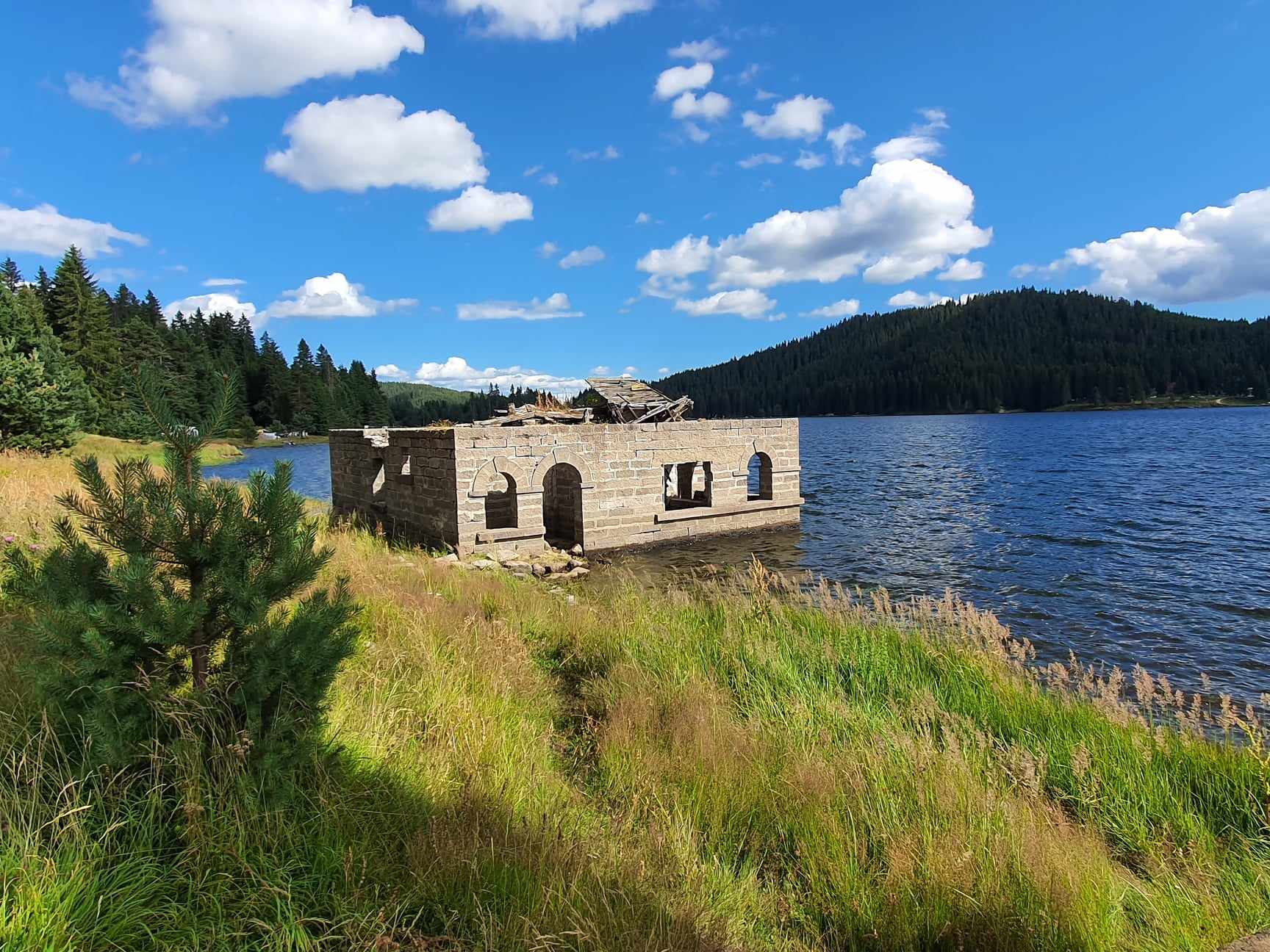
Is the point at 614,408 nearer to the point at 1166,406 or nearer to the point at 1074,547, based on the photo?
the point at 1074,547

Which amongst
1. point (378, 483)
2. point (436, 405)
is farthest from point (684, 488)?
point (436, 405)

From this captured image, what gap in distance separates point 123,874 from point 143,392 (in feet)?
6.35

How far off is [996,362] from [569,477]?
125 meters

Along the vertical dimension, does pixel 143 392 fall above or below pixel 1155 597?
above

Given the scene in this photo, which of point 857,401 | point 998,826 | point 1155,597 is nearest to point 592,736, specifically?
point 998,826

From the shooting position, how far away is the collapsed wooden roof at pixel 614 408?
19.1m

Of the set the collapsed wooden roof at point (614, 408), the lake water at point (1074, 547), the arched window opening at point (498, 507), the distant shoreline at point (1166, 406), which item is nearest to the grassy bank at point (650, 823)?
the lake water at point (1074, 547)

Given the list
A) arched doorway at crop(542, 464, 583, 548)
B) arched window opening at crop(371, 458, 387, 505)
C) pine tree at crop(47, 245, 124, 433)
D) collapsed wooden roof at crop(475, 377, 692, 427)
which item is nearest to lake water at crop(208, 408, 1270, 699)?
arched doorway at crop(542, 464, 583, 548)

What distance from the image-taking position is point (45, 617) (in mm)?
2586

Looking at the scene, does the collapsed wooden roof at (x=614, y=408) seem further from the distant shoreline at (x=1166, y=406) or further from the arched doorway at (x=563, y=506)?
the distant shoreline at (x=1166, y=406)

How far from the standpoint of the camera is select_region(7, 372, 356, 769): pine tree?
2.64 metres

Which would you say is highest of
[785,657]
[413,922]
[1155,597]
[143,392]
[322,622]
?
[143,392]

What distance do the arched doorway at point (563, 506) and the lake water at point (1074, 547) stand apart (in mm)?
1584

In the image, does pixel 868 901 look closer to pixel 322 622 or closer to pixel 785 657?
pixel 322 622
